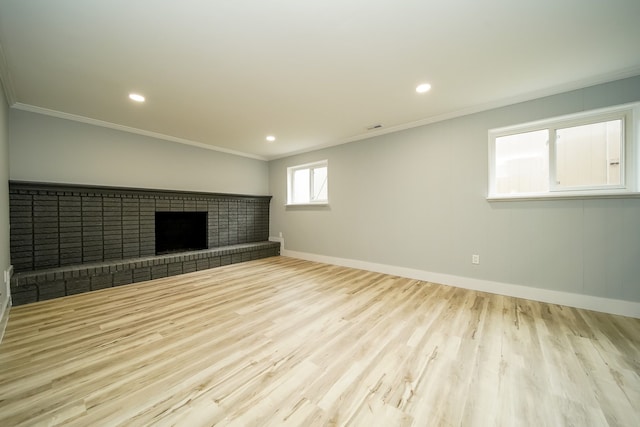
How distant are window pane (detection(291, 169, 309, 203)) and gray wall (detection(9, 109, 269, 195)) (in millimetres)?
A: 1290

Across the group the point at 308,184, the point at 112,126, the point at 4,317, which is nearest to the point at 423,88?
the point at 308,184

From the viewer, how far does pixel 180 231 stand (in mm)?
4348

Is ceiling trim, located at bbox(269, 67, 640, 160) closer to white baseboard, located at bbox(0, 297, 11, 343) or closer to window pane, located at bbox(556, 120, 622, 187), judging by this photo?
window pane, located at bbox(556, 120, 622, 187)

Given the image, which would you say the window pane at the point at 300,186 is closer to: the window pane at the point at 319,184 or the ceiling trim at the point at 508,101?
the window pane at the point at 319,184

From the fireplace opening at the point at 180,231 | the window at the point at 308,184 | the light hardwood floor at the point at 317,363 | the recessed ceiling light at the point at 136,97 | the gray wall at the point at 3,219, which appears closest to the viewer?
the light hardwood floor at the point at 317,363

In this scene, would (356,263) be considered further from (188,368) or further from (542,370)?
(188,368)

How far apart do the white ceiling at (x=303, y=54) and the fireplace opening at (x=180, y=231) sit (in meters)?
1.81

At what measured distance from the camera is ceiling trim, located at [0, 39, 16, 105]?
1.97 metres

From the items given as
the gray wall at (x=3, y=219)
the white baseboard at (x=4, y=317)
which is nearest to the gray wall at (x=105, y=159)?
the gray wall at (x=3, y=219)

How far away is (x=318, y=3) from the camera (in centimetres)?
144

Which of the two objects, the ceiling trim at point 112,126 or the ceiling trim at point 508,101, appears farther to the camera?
the ceiling trim at point 112,126

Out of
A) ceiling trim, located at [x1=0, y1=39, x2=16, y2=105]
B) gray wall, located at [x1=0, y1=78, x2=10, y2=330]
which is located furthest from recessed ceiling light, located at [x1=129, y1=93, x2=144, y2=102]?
gray wall, located at [x1=0, y1=78, x2=10, y2=330]

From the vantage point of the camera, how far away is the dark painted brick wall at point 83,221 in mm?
2746

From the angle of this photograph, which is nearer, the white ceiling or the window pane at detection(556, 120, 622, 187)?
the white ceiling
